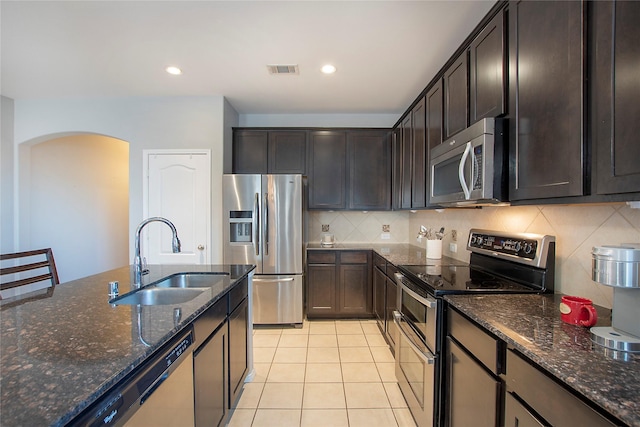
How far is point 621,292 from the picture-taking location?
0.90 m

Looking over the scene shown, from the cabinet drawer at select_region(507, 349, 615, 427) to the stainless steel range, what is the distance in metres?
0.52

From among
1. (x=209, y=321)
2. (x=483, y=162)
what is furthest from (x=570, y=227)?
(x=209, y=321)

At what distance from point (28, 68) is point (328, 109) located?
3.01m

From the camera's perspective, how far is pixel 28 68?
101 inches

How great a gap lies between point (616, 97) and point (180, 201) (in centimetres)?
346

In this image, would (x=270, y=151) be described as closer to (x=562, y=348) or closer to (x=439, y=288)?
(x=439, y=288)

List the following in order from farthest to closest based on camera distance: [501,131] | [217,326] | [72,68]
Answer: [72,68]
[217,326]
[501,131]

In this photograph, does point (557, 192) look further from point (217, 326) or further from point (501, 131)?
point (217, 326)

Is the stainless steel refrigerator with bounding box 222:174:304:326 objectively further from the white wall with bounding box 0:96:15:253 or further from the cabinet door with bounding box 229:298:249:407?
the white wall with bounding box 0:96:15:253

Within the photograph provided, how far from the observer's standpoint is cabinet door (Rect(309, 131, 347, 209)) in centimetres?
357

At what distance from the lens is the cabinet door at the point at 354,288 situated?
11.0 ft

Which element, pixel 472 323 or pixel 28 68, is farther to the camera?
pixel 28 68

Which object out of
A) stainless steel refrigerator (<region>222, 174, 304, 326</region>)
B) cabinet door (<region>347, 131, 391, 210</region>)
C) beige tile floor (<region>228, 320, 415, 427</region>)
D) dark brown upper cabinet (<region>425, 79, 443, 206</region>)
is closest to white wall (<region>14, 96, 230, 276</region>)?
stainless steel refrigerator (<region>222, 174, 304, 326</region>)

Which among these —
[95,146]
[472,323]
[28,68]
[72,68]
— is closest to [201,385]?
[472,323]
